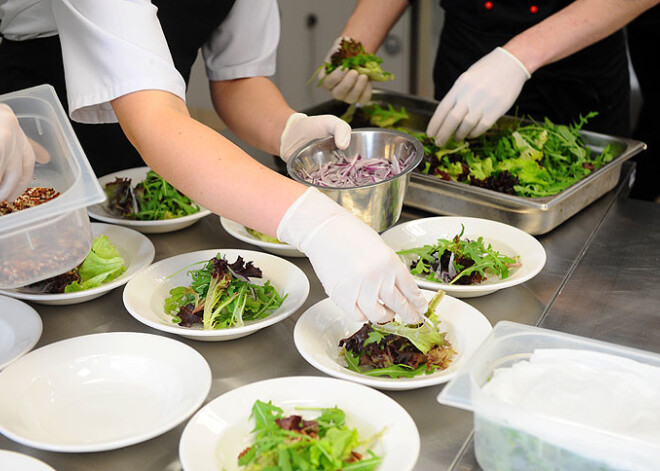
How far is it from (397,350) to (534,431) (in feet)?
1.27

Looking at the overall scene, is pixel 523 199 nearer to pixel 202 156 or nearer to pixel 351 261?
pixel 351 261

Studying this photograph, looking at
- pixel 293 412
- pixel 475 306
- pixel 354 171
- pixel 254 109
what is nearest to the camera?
pixel 293 412

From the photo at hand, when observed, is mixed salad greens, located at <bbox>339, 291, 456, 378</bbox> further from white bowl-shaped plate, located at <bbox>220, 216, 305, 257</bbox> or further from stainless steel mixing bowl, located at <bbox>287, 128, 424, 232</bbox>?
white bowl-shaped plate, located at <bbox>220, 216, 305, 257</bbox>

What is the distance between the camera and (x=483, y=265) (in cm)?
157

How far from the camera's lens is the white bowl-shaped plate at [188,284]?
1392 millimetres

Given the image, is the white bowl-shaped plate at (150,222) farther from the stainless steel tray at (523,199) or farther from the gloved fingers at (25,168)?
the stainless steel tray at (523,199)

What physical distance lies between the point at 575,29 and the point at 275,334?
1.34 meters

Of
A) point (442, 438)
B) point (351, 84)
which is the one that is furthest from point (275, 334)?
point (351, 84)

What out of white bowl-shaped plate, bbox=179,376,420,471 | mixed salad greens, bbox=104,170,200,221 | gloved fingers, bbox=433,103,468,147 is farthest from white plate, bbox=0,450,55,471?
gloved fingers, bbox=433,103,468,147

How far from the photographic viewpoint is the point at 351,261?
49.9 inches

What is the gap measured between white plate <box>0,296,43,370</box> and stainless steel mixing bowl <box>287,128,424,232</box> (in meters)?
0.63

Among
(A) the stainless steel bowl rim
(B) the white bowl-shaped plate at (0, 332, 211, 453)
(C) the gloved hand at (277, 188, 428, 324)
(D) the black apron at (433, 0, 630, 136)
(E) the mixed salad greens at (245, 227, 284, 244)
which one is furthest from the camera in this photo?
(D) the black apron at (433, 0, 630, 136)

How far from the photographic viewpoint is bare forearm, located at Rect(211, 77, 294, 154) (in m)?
1.97

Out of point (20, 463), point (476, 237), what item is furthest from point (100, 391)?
point (476, 237)
